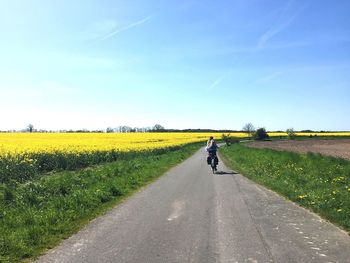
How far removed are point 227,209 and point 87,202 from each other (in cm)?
421

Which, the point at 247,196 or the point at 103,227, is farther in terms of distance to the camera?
the point at 247,196

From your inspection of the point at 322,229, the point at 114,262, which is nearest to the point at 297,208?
the point at 322,229

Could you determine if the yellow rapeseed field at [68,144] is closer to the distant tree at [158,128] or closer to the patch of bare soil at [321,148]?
the patch of bare soil at [321,148]

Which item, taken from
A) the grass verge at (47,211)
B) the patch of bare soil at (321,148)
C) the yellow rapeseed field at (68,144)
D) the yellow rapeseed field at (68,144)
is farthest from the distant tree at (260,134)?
the grass verge at (47,211)

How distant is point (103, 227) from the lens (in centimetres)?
991

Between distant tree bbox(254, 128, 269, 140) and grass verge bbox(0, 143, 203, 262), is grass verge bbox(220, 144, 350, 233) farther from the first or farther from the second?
distant tree bbox(254, 128, 269, 140)

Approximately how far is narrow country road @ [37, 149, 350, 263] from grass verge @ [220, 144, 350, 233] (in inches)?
24.1

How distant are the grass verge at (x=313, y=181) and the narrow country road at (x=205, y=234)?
612mm

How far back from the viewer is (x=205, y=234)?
30.1 ft

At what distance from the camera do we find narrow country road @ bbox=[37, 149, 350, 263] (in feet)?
24.7

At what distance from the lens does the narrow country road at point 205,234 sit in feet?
24.7

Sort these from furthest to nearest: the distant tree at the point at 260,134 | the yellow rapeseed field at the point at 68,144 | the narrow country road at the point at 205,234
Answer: the distant tree at the point at 260,134 → the yellow rapeseed field at the point at 68,144 → the narrow country road at the point at 205,234

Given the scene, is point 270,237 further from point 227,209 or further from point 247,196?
point 247,196

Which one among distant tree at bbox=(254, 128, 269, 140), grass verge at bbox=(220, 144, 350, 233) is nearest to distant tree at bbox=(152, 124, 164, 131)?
distant tree at bbox=(254, 128, 269, 140)
